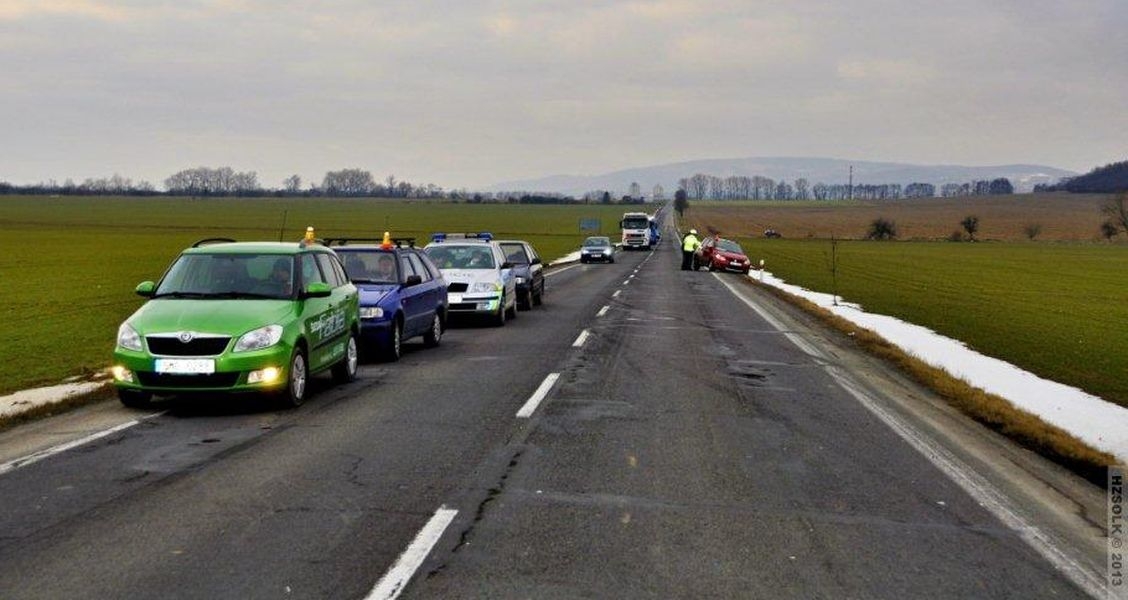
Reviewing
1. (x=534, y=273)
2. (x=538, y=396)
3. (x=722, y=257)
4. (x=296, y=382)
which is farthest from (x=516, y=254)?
(x=722, y=257)

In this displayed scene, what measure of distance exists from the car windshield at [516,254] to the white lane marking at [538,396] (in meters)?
10.5

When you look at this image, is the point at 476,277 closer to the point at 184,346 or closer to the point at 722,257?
the point at 184,346

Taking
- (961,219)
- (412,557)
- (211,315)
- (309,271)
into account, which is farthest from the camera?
(961,219)

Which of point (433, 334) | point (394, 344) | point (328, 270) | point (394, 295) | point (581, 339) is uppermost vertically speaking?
point (328, 270)

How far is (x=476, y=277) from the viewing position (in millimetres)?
18562

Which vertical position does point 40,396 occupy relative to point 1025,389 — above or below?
above

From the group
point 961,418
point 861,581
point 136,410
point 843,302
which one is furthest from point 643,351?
point 843,302

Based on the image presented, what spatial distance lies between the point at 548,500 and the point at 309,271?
5603 mm

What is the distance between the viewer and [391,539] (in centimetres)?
547

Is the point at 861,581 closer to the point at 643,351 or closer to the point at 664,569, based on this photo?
the point at 664,569

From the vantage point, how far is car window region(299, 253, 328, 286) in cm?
1070

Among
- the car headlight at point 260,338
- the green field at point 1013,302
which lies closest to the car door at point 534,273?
the green field at point 1013,302

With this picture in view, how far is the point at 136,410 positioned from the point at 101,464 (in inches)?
96.4

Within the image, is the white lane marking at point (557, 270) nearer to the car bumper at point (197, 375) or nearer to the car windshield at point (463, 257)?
the car windshield at point (463, 257)
